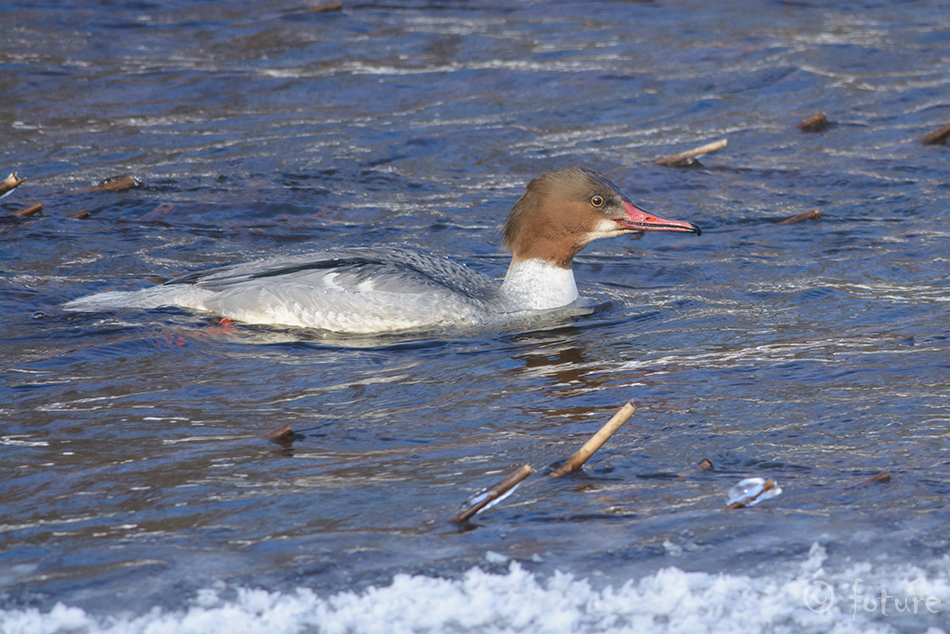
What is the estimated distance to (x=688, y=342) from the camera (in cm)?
627

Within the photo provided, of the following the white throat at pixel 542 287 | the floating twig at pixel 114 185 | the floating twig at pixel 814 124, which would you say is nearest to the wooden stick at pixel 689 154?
the floating twig at pixel 814 124

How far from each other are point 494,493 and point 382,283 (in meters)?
3.12

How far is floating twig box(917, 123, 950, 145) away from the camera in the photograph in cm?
1026

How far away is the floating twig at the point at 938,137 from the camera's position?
10.3 m

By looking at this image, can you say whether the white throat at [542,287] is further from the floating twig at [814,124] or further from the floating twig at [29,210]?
the floating twig at [814,124]

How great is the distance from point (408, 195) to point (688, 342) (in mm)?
3811

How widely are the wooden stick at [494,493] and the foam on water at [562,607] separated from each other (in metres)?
0.26

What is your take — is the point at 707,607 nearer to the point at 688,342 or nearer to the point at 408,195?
the point at 688,342

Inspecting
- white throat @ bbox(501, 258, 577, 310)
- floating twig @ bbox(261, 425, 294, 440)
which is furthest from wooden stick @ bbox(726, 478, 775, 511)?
white throat @ bbox(501, 258, 577, 310)

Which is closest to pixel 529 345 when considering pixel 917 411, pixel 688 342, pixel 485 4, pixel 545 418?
pixel 688 342

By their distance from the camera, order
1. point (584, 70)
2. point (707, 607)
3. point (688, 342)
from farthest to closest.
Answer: point (584, 70), point (688, 342), point (707, 607)

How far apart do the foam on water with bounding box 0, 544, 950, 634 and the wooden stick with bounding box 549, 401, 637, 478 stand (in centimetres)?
62

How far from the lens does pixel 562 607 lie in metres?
3.46

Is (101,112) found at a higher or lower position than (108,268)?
higher
